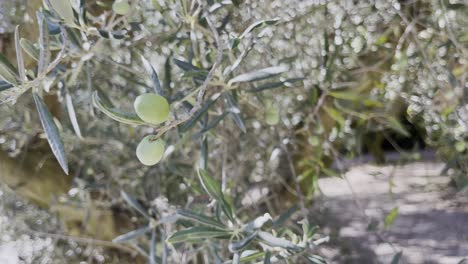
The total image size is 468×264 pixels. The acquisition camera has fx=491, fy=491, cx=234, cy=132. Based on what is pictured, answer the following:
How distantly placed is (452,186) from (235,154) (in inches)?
40.0

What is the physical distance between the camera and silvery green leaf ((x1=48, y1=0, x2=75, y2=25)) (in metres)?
0.64

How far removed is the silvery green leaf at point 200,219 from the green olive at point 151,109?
0.33m

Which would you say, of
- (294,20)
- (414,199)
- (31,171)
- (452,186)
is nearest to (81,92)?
(31,171)

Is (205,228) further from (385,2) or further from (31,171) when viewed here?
(31,171)

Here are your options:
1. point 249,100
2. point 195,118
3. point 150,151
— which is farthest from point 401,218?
point 150,151

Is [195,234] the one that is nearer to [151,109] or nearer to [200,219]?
[200,219]

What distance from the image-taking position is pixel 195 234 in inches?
33.8

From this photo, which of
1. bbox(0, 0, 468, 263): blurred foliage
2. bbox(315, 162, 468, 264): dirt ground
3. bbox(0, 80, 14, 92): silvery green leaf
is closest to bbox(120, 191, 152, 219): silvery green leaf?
bbox(0, 0, 468, 263): blurred foliage

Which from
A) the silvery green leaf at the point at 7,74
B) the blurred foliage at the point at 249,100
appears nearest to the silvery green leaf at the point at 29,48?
the silvery green leaf at the point at 7,74

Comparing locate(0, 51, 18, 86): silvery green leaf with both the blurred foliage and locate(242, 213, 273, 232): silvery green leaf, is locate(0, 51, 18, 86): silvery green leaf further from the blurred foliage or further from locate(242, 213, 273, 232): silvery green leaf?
locate(242, 213, 273, 232): silvery green leaf

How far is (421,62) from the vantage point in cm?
154

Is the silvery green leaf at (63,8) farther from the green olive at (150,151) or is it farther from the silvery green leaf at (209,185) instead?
the silvery green leaf at (209,185)

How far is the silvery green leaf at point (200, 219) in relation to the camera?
884mm

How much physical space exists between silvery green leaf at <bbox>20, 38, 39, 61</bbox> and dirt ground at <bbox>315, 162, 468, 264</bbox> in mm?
1107
